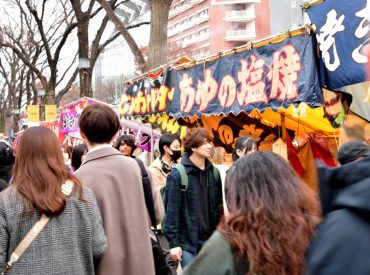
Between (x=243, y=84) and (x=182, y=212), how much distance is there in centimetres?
257

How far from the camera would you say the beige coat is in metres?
3.11

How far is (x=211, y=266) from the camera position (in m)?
1.75

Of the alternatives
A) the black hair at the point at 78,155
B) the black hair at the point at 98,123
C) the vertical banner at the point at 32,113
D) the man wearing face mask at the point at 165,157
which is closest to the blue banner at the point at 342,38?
the man wearing face mask at the point at 165,157

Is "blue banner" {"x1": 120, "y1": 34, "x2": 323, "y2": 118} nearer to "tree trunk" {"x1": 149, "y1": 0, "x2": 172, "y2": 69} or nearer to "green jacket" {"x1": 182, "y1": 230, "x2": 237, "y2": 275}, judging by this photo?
"tree trunk" {"x1": 149, "y1": 0, "x2": 172, "y2": 69}

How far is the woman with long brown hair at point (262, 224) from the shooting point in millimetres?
1782

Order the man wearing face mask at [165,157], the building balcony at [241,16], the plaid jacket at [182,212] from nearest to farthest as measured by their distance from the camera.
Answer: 1. the plaid jacket at [182,212]
2. the man wearing face mask at [165,157]
3. the building balcony at [241,16]

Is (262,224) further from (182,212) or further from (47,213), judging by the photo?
(182,212)

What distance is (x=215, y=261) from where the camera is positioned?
5.77 feet

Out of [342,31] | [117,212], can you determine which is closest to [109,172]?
[117,212]

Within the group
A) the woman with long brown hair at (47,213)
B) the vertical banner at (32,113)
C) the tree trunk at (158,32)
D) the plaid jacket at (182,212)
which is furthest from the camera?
the vertical banner at (32,113)

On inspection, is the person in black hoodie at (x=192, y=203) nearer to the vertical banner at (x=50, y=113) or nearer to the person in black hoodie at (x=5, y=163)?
the person in black hoodie at (x=5, y=163)

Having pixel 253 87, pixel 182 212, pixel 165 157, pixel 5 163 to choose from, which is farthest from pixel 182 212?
pixel 253 87

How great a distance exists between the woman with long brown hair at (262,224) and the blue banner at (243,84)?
11.1ft

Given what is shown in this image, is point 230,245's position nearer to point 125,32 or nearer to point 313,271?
point 313,271
